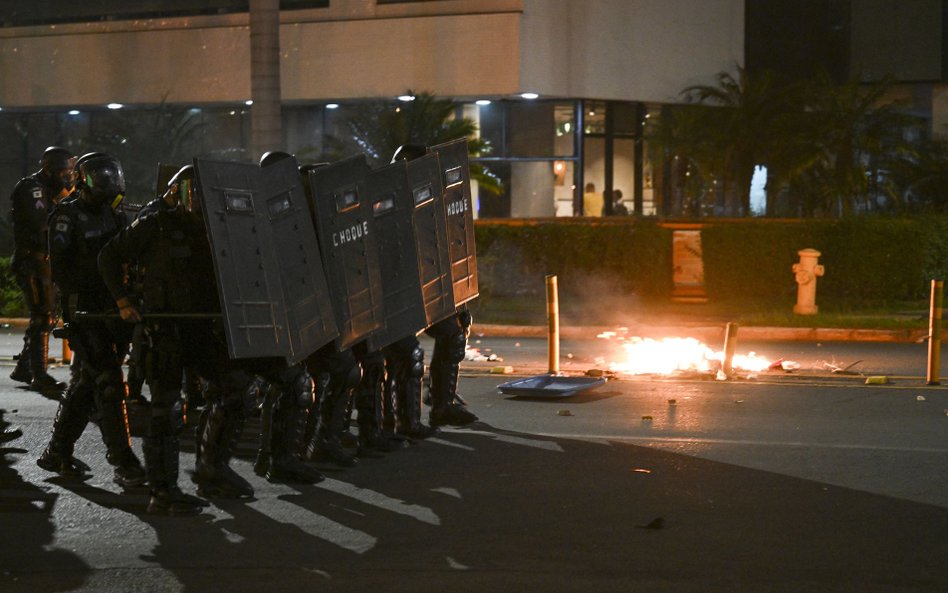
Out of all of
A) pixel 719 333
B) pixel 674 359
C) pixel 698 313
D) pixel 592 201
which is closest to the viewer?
pixel 674 359

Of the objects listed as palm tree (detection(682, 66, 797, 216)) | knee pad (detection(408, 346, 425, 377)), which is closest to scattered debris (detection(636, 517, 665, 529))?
knee pad (detection(408, 346, 425, 377))

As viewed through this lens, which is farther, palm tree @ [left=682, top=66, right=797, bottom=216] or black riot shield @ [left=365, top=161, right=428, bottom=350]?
palm tree @ [left=682, top=66, right=797, bottom=216]

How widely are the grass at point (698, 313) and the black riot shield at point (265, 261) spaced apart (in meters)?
10.9

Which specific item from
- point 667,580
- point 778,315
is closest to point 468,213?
point 667,580

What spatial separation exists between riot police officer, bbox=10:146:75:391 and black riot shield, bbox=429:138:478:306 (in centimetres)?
293

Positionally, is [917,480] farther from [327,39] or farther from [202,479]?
[327,39]

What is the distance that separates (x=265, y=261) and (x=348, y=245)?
103cm

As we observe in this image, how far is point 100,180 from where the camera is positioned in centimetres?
826

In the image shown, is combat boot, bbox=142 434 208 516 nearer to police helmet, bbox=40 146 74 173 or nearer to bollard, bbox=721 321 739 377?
police helmet, bbox=40 146 74 173

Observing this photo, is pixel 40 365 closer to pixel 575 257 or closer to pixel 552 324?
pixel 552 324

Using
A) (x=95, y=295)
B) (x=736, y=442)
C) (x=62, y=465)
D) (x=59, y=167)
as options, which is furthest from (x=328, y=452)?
(x=59, y=167)

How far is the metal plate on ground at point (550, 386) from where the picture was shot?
1173 centimetres

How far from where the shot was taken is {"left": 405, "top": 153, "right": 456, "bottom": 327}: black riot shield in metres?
9.71

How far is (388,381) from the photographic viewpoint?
9867 millimetres
